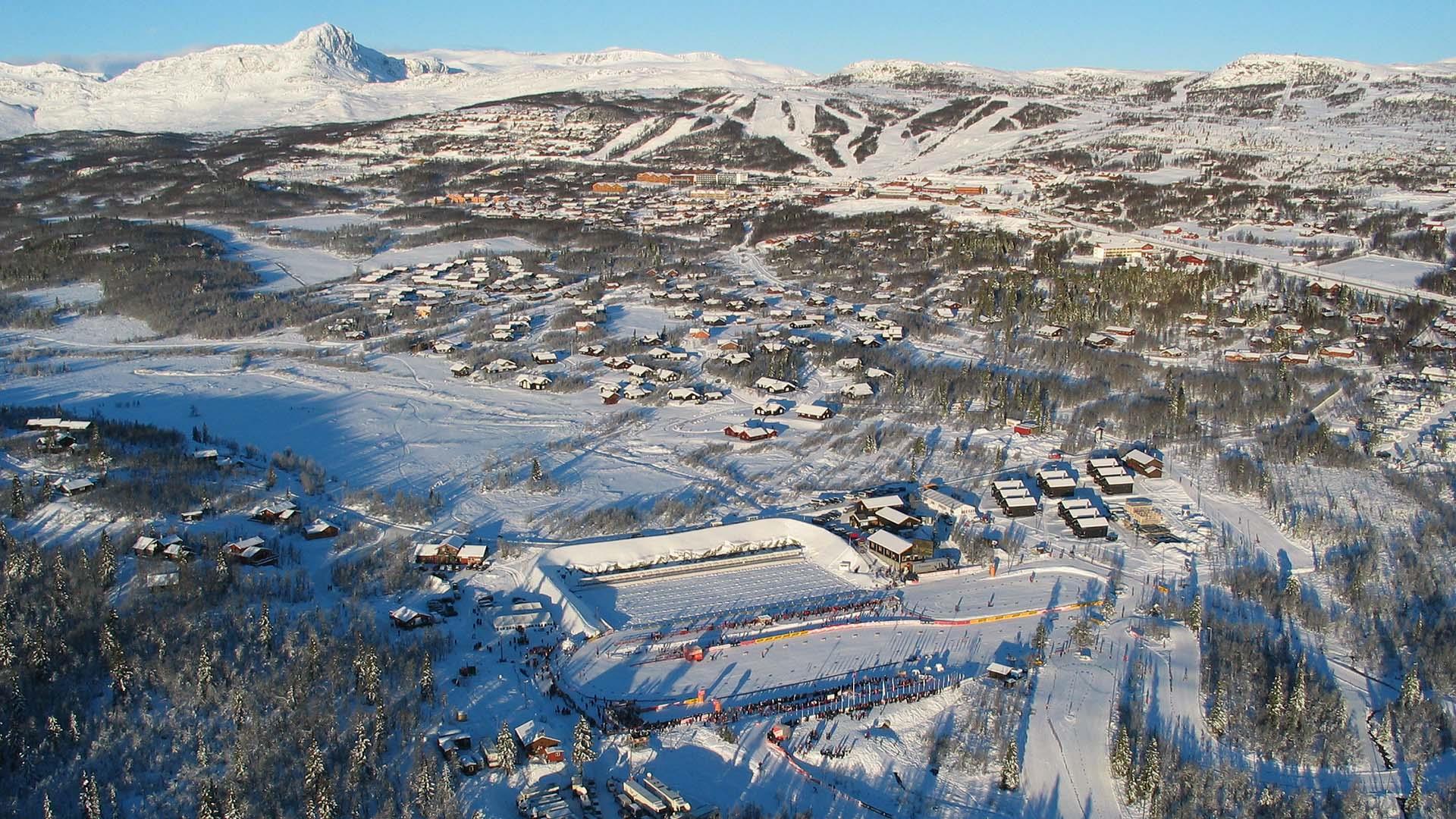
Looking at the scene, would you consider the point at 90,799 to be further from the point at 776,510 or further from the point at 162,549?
the point at 776,510

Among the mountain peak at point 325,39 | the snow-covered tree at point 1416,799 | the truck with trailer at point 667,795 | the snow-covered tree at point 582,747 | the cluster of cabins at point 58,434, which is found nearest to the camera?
the truck with trailer at point 667,795

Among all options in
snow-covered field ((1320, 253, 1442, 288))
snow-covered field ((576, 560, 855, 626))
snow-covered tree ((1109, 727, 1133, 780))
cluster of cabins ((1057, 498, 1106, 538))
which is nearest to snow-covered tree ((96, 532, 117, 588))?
snow-covered field ((576, 560, 855, 626))

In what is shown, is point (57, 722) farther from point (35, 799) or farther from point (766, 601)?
point (766, 601)

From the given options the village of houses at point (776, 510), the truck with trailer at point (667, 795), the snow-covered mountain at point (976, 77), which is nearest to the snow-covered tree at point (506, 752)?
the village of houses at point (776, 510)

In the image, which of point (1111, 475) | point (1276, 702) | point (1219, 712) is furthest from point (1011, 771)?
point (1111, 475)

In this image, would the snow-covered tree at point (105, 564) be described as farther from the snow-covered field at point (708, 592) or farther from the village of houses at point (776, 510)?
the snow-covered field at point (708, 592)

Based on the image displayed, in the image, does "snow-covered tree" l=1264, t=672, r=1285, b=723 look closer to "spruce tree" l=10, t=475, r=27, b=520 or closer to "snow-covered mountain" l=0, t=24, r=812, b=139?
"spruce tree" l=10, t=475, r=27, b=520
